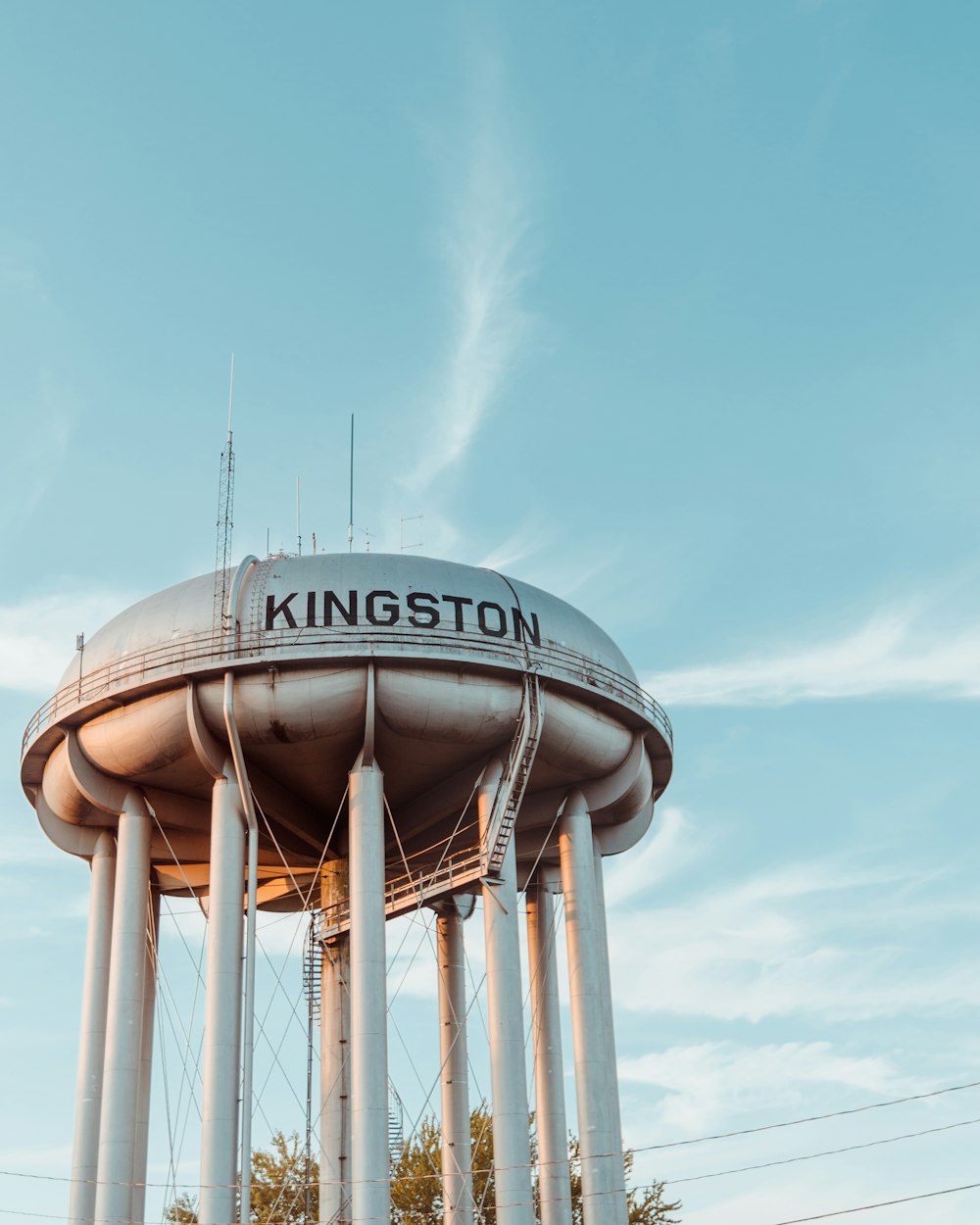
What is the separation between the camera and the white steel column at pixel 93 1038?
2950 cm

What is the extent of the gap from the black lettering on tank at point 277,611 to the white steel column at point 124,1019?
210 inches

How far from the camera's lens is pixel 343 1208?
2995cm

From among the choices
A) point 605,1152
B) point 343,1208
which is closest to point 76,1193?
point 343,1208

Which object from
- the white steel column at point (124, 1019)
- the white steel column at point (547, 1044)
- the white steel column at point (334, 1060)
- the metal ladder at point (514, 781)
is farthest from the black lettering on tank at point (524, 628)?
the white steel column at point (124, 1019)

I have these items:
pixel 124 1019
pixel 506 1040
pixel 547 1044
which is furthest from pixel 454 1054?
pixel 124 1019

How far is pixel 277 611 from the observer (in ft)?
93.0

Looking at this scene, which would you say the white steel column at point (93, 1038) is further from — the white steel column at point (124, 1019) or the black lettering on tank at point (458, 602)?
the black lettering on tank at point (458, 602)

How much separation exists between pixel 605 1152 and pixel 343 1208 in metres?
5.34

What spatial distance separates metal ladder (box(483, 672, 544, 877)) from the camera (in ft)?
93.1

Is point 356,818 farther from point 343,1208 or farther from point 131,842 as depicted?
point 343,1208

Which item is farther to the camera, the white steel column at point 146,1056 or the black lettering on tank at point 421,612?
the white steel column at point 146,1056

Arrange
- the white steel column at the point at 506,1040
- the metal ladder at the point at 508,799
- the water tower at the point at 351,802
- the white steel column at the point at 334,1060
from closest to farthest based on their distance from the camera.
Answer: the white steel column at the point at 506,1040 → the water tower at the point at 351,802 → the metal ladder at the point at 508,799 → the white steel column at the point at 334,1060

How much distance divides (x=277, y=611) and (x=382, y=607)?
192 cm

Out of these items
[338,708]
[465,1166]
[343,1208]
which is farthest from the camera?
[465,1166]
